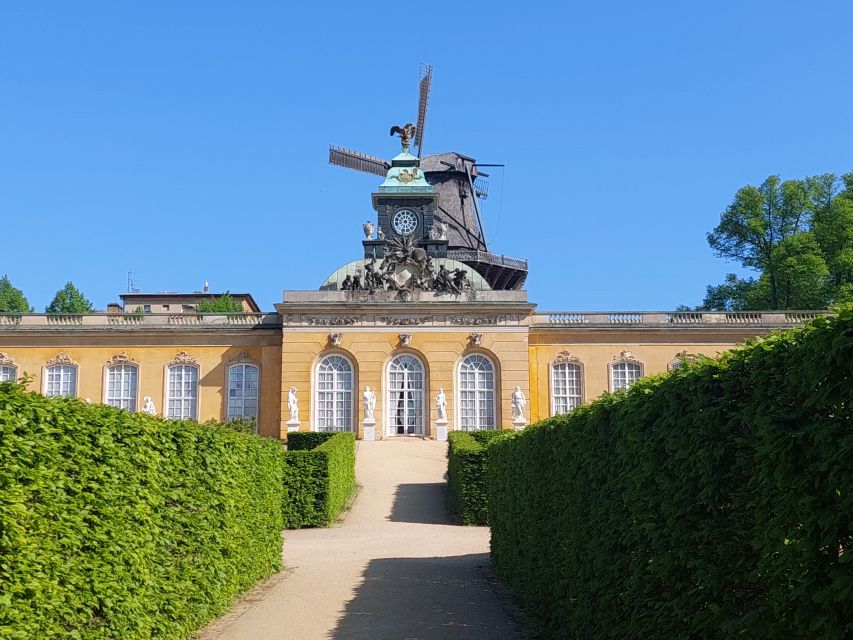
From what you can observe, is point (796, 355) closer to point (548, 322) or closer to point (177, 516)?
point (177, 516)

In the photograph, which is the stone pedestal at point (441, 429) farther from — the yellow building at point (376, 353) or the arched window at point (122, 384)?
the arched window at point (122, 384)

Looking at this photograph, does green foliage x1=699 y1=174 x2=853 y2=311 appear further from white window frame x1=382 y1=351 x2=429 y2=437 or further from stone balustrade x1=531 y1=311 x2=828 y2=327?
white window frame x1=382 y1=351 x2=429 y2=437

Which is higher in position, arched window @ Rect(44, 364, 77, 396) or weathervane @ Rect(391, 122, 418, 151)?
weathervane @ Rect(391, 122, 418, 151)

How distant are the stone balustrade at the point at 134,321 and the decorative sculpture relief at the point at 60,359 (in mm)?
1190

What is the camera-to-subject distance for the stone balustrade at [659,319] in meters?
36.6

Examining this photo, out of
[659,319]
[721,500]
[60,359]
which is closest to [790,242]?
[659,319]

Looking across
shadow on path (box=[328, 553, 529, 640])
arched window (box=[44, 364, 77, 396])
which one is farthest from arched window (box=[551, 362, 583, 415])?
shadow on path (box=[328, 553, 529, 640])

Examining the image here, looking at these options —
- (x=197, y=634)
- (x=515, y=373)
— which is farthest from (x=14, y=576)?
(x=515, y=373)

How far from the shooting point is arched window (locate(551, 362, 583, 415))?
3641 centimetres

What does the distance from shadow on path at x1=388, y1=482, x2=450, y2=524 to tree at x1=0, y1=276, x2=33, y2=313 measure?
44646 millimetres

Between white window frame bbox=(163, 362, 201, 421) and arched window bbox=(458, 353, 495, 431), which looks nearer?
arched window bbox=(458, 353, 495, 431)

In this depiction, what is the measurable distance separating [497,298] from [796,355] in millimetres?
31371

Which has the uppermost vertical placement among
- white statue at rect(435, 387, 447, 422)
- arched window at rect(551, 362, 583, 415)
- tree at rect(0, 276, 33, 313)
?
tree at rect(0, 276, 33, 313)

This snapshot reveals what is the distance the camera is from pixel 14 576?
4.97 meters
